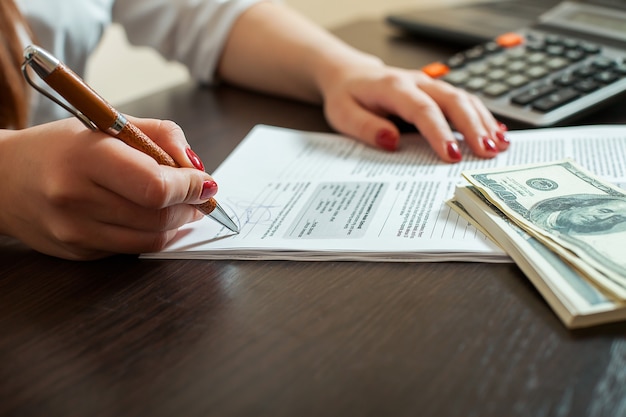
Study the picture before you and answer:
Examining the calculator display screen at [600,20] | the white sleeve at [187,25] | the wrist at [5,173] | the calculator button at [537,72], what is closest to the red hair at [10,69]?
the wrist at [5,173]

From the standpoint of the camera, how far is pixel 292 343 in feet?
1.21

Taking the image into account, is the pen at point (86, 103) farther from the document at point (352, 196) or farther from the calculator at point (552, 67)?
the calculator at point (552, 67)

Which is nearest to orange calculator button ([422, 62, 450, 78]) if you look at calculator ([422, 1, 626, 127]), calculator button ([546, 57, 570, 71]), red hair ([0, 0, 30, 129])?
calculator ([422, 1, 626, 127])

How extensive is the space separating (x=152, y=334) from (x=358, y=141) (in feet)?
1.10

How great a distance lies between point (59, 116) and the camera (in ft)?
2.74

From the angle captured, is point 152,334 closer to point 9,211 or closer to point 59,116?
point 9,211

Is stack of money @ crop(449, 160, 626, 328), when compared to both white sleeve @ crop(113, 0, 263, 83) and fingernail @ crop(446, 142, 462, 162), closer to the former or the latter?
fingernail @ crop(446, 142, 462, 162)

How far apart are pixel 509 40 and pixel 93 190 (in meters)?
0.57

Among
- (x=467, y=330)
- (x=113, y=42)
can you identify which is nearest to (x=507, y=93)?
(x=467, y=330)

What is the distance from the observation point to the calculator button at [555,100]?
0.64 meters

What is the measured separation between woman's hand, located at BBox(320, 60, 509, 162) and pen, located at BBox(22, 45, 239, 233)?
0.23 meters

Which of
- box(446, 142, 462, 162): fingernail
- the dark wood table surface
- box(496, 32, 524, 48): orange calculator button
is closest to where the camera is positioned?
the dark wood table surface

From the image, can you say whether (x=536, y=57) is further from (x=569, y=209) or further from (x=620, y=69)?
(x=569, y=209)

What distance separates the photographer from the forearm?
0.76 metres
